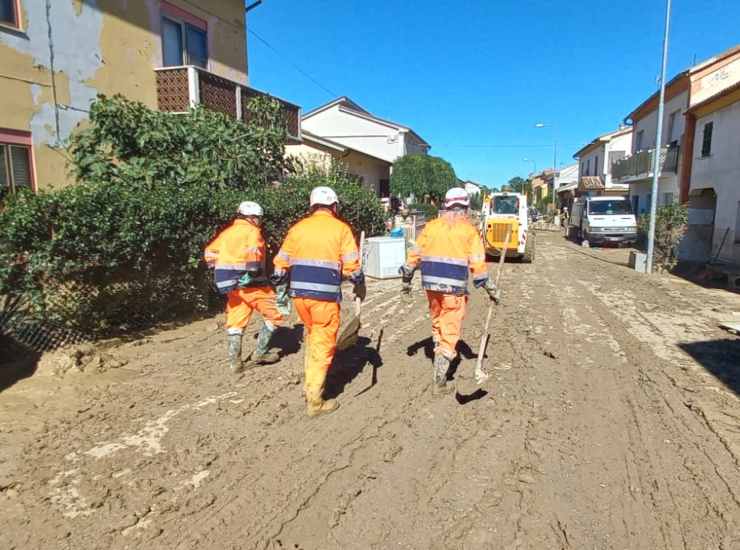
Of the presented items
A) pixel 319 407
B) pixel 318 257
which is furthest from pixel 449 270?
pixel 319 407

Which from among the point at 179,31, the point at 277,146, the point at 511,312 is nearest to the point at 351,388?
the point at 511,312

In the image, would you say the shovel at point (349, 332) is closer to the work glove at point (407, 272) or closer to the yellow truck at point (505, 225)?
the work glove at point (407, 272)

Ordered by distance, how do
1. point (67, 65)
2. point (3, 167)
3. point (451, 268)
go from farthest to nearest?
point (67, 65), point (3, 167), point (451, 268)

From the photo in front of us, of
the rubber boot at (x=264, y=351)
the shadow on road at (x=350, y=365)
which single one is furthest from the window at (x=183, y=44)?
the shadow on road at (x=350, y=365)

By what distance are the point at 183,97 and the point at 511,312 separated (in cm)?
803

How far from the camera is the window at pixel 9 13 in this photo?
7582mm

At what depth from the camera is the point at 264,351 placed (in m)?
5.39

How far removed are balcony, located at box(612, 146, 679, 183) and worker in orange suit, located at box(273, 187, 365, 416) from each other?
53.6ft

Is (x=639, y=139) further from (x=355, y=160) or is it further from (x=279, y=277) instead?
(x=279, y=277)

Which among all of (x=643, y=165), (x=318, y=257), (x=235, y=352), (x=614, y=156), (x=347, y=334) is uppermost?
(x=614, y=156)

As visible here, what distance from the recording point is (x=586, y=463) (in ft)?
11.1

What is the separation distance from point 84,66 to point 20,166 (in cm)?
233

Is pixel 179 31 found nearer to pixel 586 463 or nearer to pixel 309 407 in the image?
pixel 309 407

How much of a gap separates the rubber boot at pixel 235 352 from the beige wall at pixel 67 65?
550 cm
